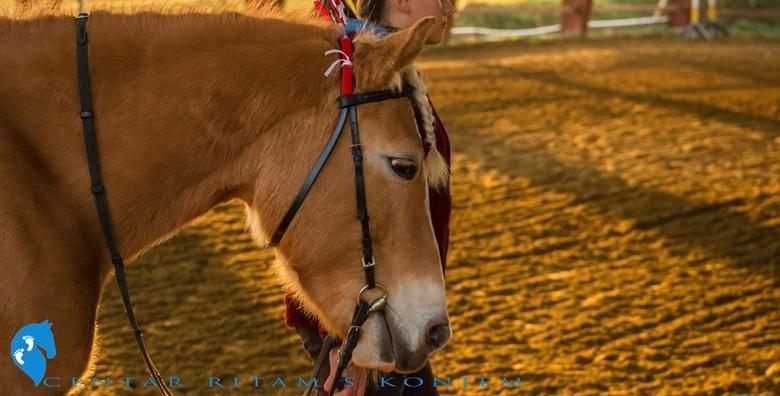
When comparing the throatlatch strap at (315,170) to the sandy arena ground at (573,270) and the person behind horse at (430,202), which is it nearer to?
the person behind horse at (430,202)

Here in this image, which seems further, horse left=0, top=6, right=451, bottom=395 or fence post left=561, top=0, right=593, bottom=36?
fence post left=561, top=0, right=593, bottom=36

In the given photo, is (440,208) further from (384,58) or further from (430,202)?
(384,58)

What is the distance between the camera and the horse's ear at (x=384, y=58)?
2086 millimetres

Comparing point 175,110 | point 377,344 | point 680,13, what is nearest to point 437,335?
point 377,344

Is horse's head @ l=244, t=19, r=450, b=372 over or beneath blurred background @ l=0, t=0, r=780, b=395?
over

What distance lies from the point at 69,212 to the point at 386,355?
27.6 inches

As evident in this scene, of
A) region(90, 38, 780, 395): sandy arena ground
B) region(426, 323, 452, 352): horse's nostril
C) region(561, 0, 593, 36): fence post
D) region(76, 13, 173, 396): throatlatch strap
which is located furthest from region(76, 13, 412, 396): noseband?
region(561, 0, 593, 36): fence post

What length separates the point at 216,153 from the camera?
2176 millimetres

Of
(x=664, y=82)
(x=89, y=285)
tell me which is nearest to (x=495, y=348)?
(x=89, y=285)

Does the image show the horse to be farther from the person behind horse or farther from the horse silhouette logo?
the person behind horse

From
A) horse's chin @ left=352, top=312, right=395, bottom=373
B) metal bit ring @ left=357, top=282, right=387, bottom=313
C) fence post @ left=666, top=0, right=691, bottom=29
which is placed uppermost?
metal bit ring @ left=357, top=282, right=387, bottom=313

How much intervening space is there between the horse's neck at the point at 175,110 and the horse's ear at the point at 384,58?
79mm

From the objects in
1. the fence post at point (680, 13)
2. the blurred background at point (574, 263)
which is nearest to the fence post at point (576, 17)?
the fence post at point (680, 13)

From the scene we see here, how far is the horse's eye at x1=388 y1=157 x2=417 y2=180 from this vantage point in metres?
2.14
